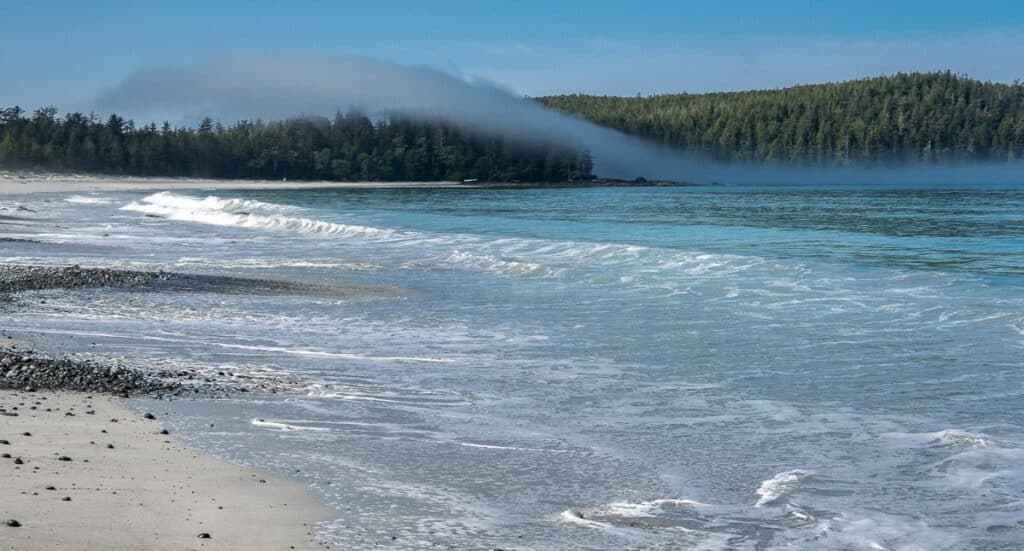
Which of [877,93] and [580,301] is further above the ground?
[877,93]

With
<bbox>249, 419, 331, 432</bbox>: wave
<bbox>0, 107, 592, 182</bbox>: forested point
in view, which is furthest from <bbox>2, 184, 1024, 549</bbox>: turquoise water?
<bbox>0, 107, 592, 182</bbox>: forested point

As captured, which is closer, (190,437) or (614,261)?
(190,437)

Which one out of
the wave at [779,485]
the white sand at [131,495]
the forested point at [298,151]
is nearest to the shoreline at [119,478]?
the white sand at [131,495]

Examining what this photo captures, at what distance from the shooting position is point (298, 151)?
15312cm

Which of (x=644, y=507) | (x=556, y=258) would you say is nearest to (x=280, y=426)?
(x=644, y=507)

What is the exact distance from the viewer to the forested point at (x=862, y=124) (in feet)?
556

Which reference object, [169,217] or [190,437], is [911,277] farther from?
[169,217]

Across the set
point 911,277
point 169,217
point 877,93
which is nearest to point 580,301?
point 911,277

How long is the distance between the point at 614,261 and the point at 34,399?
16.9 metres

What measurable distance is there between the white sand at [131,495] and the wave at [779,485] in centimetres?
Result: 259

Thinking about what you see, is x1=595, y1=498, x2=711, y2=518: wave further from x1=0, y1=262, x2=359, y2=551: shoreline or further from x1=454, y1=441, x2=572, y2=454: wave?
x1=0, y1=262, x2=359, y2=551: shoreline

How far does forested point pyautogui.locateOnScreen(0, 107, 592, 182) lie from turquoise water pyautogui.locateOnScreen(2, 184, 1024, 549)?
116281 millimetres

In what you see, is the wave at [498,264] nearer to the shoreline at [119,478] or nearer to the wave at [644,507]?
the shoreline at [119,478]

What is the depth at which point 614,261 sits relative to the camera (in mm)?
24750
